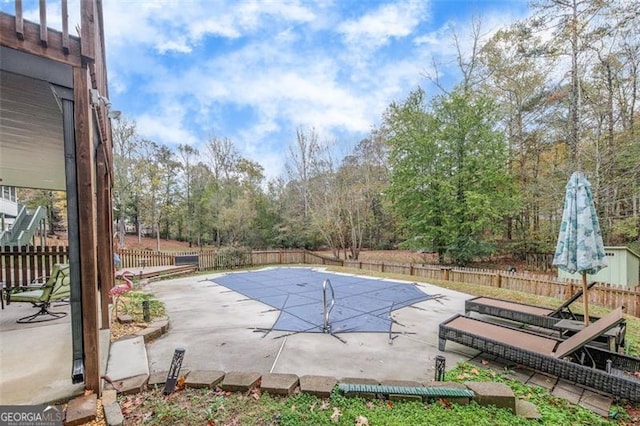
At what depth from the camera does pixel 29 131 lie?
3.73m

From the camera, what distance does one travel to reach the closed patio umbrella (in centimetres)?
333

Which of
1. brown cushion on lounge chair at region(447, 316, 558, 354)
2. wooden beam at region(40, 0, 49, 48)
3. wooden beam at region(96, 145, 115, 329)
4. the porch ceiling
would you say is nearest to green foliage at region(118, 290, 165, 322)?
wooden beam at region(96, 145, 115, 329)

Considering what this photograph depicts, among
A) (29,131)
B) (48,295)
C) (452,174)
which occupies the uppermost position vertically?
(452,174)

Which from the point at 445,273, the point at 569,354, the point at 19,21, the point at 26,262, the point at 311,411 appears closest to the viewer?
the point at 19,21

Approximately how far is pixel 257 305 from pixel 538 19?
13.3m

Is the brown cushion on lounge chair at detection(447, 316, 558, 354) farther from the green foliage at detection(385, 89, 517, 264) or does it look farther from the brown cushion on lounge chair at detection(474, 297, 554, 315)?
the green foliage at detection(385, 89, 517, 264)

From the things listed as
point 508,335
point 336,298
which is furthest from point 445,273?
point 508,335

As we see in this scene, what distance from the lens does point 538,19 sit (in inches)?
391

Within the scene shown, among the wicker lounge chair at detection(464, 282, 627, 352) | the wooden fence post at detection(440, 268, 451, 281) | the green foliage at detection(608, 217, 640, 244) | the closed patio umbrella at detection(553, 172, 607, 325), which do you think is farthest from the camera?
the green foliage at detection(608, 217, 640, 244)

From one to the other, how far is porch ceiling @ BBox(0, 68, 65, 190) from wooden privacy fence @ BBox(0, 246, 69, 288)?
1.60 m

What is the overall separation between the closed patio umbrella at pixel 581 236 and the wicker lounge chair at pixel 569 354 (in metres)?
0.55

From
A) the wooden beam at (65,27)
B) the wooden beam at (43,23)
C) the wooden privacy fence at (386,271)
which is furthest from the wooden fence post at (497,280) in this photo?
the wooden beam at (43,23)

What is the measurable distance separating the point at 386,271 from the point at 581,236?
8.16 meters

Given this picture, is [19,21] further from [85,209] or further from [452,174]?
[452,174]
